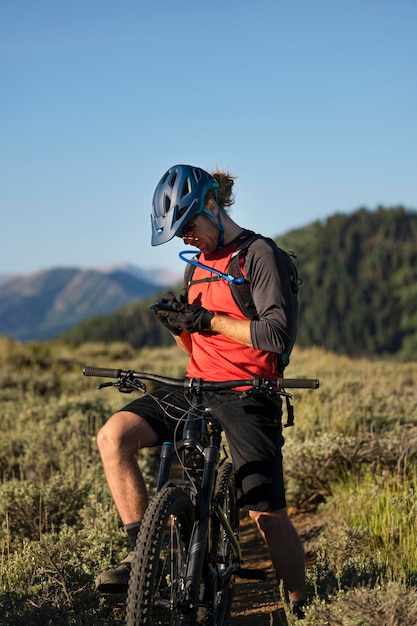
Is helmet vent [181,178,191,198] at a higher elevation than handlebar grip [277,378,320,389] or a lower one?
higher

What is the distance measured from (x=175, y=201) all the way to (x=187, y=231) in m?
0.25

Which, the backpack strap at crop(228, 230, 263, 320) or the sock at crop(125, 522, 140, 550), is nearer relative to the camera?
the sock at crop(125, 522, 140, 550)

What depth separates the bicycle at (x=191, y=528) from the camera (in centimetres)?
282

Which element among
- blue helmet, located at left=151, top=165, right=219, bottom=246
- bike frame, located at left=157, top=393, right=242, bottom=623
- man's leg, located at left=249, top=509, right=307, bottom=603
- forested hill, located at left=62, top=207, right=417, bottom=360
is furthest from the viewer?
forested hill, located at left=62, top=207, right=417, bottom=360

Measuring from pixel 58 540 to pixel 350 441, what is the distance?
2.89 meters

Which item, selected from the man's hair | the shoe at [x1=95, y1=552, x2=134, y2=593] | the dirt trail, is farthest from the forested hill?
the shoe at [x1=95, y1=552, x2=134, y2=593]

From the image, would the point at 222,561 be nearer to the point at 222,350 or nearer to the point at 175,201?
the point at 222,350

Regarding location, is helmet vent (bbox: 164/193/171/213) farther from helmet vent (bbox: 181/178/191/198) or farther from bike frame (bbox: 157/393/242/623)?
bike frame (bbox: 157/393/242/623)

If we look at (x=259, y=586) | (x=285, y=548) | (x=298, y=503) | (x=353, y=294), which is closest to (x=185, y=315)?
(x=285, y=548)

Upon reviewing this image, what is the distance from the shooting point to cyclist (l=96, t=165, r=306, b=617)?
3.52 metres

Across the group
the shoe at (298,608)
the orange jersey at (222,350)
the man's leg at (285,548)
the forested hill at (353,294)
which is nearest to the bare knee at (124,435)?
the orange jersey at (222,350)

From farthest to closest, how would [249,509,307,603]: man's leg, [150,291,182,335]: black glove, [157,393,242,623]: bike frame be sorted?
[249,509,307,603]: man's leg, [150,291,182,335]: black glove, [157,393,242,623]: bike frame

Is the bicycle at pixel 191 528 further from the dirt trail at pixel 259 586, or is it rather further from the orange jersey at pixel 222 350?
the dirt trail at pixel 259 586

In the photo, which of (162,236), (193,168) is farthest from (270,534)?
(193,168)
